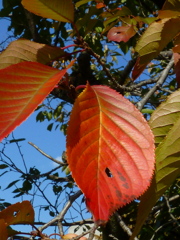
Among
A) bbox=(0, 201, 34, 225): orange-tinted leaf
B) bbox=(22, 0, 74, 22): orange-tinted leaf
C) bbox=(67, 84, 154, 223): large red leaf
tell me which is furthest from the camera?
bbox=(0, 201, 34, 225): orange-tinted leaf

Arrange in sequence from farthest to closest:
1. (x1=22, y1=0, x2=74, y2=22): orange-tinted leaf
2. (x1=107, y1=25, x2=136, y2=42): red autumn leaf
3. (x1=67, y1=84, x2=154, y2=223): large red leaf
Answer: (x1=107, y1=25, x2=136, y2=42): red autumn leaf < (x1=22, y1=0, x2=74, y2=22): orange-tinted leaf < (x1=67, y1=84, x2=154, y2=223): large red leaf

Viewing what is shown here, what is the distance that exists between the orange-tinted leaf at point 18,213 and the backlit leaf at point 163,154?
1.41 ft

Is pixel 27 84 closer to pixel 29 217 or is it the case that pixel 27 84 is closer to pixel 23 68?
pixel 23 68

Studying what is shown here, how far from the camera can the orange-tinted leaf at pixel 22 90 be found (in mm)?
420

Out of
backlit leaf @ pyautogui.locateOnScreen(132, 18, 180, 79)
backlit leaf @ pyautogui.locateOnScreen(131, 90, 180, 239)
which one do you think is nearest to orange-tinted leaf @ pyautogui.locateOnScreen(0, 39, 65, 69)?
backlit leaf @ pyautogui.locateOnScreen(132, 18, 180, 79)

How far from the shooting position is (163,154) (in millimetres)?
506

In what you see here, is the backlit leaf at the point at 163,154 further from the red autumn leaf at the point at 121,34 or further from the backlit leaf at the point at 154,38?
the red autumn leaf at the point at 121,34

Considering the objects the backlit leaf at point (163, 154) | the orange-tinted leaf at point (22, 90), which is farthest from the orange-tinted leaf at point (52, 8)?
the backlit leaf at point (163, 154)

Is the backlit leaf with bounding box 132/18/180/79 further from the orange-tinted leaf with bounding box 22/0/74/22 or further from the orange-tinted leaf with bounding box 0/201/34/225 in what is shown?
the orange-tinted leaf with bounding box 0/201/34/225

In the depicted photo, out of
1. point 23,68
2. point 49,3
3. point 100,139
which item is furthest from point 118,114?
point 49,3

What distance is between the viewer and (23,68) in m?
0.53

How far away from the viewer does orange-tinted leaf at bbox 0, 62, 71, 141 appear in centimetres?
42

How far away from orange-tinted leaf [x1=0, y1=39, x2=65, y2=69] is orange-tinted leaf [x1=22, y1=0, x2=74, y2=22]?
7cm

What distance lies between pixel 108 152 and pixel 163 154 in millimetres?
104
